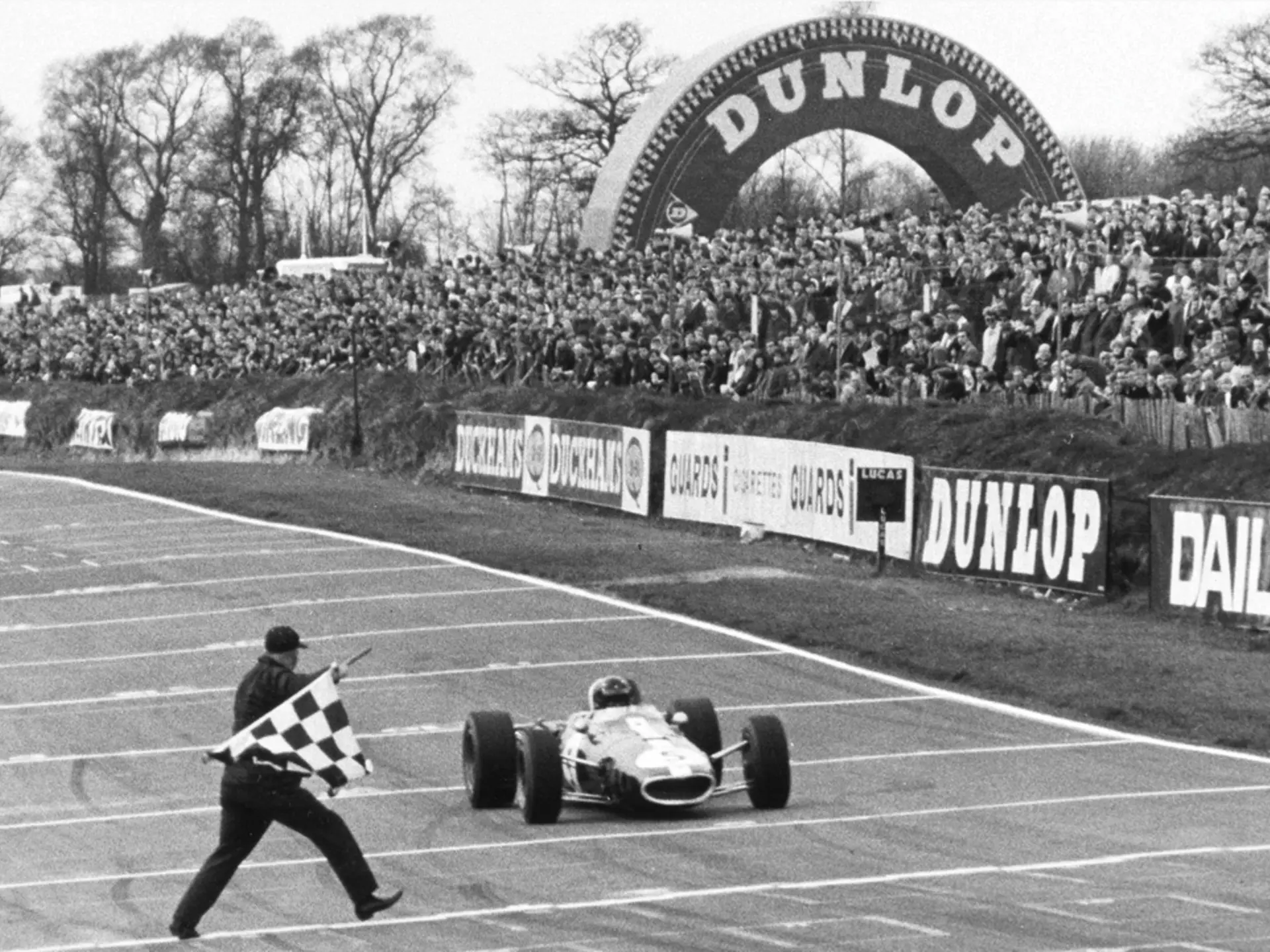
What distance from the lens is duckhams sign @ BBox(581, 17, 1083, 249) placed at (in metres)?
45.3

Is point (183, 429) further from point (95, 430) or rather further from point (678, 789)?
point (678, 789)

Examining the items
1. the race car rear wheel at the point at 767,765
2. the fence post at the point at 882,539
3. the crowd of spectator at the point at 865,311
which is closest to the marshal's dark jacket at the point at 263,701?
the race car rear wheel at the point at 767,765

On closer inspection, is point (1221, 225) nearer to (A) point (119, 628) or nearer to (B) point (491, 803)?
(A) point (119, 628)

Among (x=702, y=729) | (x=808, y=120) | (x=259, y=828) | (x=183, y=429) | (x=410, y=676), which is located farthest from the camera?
(x=183, y=429)

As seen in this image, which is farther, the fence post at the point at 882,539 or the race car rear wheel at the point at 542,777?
the fence post at the point at 882,539

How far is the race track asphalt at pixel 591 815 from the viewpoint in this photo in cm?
1248

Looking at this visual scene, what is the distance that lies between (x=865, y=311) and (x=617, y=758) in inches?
781

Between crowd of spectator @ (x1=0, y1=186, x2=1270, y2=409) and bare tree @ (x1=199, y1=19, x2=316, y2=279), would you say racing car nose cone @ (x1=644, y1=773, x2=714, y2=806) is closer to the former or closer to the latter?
crowd of spectator @ (x1=0, y1=186, x2=1270, y2=409)

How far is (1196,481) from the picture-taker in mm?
25703

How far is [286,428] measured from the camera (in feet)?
168

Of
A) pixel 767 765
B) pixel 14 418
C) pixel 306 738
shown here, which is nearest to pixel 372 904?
pixel 306 738

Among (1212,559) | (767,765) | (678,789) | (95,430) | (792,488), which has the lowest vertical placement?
(678,789)

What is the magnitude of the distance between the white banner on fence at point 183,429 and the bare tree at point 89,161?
41724mm

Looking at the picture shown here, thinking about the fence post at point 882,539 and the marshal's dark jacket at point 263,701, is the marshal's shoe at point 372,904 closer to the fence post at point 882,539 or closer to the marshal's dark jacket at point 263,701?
the marshal's dark jacket at point 263,701
